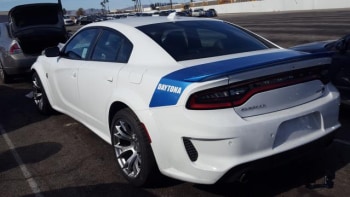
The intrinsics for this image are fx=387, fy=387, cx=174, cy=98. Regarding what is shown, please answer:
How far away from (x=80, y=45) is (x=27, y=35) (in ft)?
17.5

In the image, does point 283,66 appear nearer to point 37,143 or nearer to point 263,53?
point 263,53

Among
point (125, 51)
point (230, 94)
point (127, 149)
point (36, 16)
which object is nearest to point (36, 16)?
point (36, 16)

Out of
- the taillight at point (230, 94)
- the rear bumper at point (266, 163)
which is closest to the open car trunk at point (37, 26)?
the taillight at point (230, 94)

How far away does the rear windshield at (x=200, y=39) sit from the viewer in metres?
3.62

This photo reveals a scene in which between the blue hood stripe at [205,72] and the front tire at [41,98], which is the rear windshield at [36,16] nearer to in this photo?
the front tire at [41,98]

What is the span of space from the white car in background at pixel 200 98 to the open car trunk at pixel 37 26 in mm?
5848

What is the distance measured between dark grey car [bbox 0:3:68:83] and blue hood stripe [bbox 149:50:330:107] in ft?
22.0

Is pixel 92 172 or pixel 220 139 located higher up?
pixel 220 139

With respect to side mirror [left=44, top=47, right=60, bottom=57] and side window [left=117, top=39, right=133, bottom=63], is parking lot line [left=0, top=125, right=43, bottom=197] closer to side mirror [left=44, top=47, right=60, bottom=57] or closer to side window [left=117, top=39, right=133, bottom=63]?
side mirror [left=44, top=47, right=60, bottom=57]

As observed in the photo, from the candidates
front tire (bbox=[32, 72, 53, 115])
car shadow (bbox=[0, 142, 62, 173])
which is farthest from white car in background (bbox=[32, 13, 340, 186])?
front tire (bbox=[32, 72, 53, 115])

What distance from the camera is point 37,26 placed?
33.2 ft

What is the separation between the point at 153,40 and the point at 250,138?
143 centimetres

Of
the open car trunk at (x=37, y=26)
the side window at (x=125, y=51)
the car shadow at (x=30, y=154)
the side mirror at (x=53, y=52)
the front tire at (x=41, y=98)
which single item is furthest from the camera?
the open car trunk at (x=37, y=26)

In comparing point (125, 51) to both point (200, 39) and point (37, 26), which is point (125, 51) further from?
point (37, 26)
